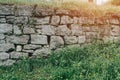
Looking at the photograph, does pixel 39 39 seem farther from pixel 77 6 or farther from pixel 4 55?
pixel 77 6

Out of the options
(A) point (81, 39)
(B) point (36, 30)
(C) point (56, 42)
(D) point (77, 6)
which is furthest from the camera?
(D) point (77, 6)

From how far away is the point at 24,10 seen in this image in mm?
8031

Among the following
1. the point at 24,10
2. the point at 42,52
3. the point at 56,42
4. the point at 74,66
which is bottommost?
the point at 74,66

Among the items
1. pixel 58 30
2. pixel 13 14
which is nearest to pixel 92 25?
pixel 58 30

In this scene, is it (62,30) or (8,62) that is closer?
(8,62)

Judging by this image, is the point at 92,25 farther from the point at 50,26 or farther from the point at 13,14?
the point at 13,14

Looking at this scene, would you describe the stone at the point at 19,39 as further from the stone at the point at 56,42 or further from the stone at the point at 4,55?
the stone at the point at 56,42

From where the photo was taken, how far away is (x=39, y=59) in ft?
26.2

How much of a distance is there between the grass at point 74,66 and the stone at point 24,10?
113 cm

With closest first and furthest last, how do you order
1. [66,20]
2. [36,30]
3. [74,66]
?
[74,66] → [36,30] → [66,20]

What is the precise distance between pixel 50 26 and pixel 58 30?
0.23 m

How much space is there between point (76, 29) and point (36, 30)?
3.38 ft

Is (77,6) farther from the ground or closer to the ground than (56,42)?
farther from the ground

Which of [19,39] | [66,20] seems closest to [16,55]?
[19,39]
